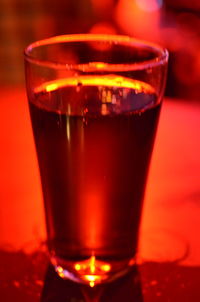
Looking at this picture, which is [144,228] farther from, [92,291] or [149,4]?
[149,4]

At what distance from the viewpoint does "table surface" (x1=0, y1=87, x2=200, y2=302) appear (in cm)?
59

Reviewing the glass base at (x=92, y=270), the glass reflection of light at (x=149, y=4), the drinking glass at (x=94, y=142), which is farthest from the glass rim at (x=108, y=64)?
the glass reflection of light at (x=149, y=4)

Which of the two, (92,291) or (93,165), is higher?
(93,165)

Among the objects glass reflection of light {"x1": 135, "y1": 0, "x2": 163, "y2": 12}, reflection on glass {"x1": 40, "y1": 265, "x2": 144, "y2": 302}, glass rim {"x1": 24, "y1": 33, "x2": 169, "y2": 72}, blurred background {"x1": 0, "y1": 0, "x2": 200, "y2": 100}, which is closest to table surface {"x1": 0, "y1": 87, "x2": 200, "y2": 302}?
reflection on glass {"x1": 40, "y1": 265, "x2": 144, "y2": 302}

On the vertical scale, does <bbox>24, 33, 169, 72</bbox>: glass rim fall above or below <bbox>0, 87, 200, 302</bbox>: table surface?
above

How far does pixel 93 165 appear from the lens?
0.55m

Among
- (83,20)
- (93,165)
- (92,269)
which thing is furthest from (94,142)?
(83,20)

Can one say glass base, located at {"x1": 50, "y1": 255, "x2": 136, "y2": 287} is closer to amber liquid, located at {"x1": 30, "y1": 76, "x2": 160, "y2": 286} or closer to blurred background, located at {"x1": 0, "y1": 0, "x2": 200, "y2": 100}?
amber liquid, located at {"x1": 30, "y1": 76, "x2": 160, "y2": 286}

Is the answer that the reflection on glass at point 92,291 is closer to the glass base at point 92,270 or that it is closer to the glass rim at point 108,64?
the glass base at point 92,270

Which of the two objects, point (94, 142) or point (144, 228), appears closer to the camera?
point (94, 142)

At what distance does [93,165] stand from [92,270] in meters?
0.15

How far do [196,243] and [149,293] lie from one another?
124mm

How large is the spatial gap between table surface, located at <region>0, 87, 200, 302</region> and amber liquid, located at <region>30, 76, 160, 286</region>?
0.10 ft

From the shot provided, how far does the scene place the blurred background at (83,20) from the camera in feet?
9.43
